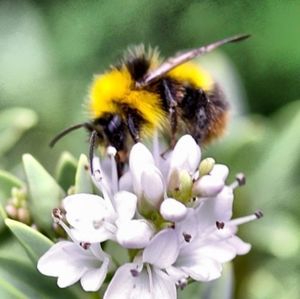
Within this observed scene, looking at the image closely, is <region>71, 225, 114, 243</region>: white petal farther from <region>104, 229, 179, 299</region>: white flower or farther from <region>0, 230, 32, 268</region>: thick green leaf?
<region>0, 230, 32, 268</region>: thick green leaf

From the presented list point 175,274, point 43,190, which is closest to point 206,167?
point 175,274

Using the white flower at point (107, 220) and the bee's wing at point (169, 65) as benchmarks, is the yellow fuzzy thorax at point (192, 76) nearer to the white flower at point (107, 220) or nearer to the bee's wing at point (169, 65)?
the bee's wing at point (169, 65)

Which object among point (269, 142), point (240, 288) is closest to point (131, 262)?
point (240, 288)

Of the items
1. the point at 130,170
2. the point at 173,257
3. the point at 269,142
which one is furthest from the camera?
the point at 269,142

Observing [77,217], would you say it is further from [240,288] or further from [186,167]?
[240,288]

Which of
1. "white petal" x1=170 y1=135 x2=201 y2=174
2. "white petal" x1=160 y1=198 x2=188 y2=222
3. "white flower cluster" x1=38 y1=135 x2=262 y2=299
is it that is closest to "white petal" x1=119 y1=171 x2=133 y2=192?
"white flower cluster" x1=38 y1=135 x2=262 y2=299

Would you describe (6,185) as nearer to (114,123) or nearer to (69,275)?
(114,123)
